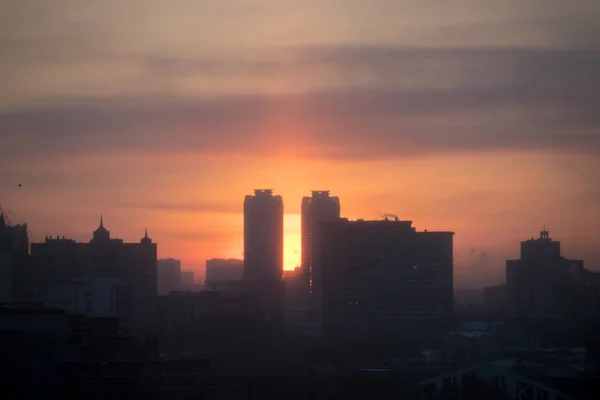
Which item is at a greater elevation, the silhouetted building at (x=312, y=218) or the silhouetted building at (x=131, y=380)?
the silhouetted building at (x=312, y=218)

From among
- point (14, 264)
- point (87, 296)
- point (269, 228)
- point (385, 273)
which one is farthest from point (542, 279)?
point (14, 264)

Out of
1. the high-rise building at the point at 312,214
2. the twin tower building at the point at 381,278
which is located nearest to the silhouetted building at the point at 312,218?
the high-rise building at the point at 312,214

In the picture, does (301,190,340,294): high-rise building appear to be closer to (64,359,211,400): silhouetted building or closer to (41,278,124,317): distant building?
(41,278,124,317): distant building

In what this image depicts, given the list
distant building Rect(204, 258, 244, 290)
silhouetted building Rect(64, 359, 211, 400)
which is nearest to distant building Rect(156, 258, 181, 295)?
distant building Rect(204, 258, 244, 290)

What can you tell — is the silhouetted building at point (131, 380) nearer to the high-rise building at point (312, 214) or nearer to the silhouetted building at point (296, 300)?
the silhouetted building at point (296, 300)

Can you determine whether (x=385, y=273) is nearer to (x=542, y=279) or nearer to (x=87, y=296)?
(x=542, y=279)

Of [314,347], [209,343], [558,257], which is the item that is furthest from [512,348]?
[558,257]
